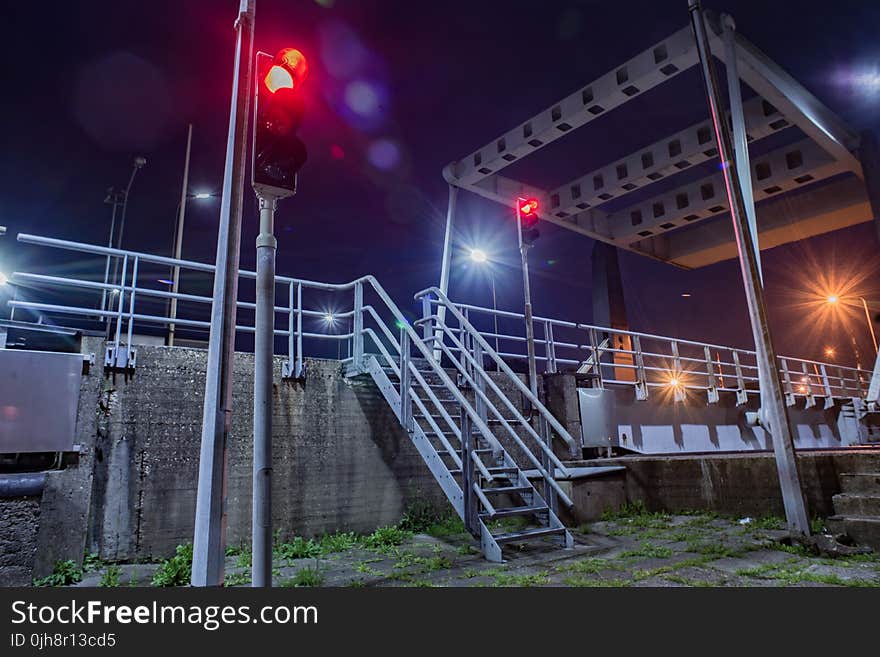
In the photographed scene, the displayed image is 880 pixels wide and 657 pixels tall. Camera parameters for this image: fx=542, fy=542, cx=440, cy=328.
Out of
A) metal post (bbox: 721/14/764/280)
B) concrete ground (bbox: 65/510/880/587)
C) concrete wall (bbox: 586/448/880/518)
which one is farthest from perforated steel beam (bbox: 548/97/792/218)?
concrete ground (bbox: 65/510/880/587)

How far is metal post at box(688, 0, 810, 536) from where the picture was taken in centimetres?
617

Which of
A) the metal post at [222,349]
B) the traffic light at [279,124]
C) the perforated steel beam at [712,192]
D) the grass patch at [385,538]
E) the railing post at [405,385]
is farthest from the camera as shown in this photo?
the perforated steel beam at [712,192]

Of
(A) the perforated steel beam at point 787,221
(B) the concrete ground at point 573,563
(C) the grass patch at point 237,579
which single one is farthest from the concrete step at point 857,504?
(A) the perforated steel beam at point 787,221

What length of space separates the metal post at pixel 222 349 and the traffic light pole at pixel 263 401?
275 millimetres

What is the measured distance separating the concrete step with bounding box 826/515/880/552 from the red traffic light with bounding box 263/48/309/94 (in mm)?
7086

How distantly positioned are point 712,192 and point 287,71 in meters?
16.9

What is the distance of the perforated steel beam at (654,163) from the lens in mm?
14297

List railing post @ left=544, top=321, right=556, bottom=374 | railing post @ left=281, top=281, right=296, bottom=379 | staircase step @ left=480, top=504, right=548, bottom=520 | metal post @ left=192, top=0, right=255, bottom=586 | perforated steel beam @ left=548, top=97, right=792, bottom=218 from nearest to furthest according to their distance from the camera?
metal post @ left=192, top=0, right=255, bottom=586 < staircase step @ left=480, top=504, right=548, bottom=520 < railing post @ left=281, top=281, right=296, bottom=379 < railing post @ left=544, top=321, right=556, bottom=374 < perforated steel beam @ left=548, top=97, right=792, bottom=218

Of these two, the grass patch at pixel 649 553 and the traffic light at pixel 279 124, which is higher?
the traffic light at pixel 279 124

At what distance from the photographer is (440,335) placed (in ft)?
30.8

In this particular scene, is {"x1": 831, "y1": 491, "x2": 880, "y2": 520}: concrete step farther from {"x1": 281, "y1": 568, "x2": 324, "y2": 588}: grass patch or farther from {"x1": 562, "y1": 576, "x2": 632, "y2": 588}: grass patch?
{"x1": 281, "y1": 568, "x2": 324, "y2": 588}: grass patch

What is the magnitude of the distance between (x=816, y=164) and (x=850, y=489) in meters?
12.7

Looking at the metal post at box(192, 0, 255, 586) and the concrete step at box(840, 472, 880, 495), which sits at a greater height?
the metal post at box(192, 0, 255, 586)

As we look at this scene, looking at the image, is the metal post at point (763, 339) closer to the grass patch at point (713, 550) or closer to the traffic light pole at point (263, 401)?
the grass patch at point (713, 550)
